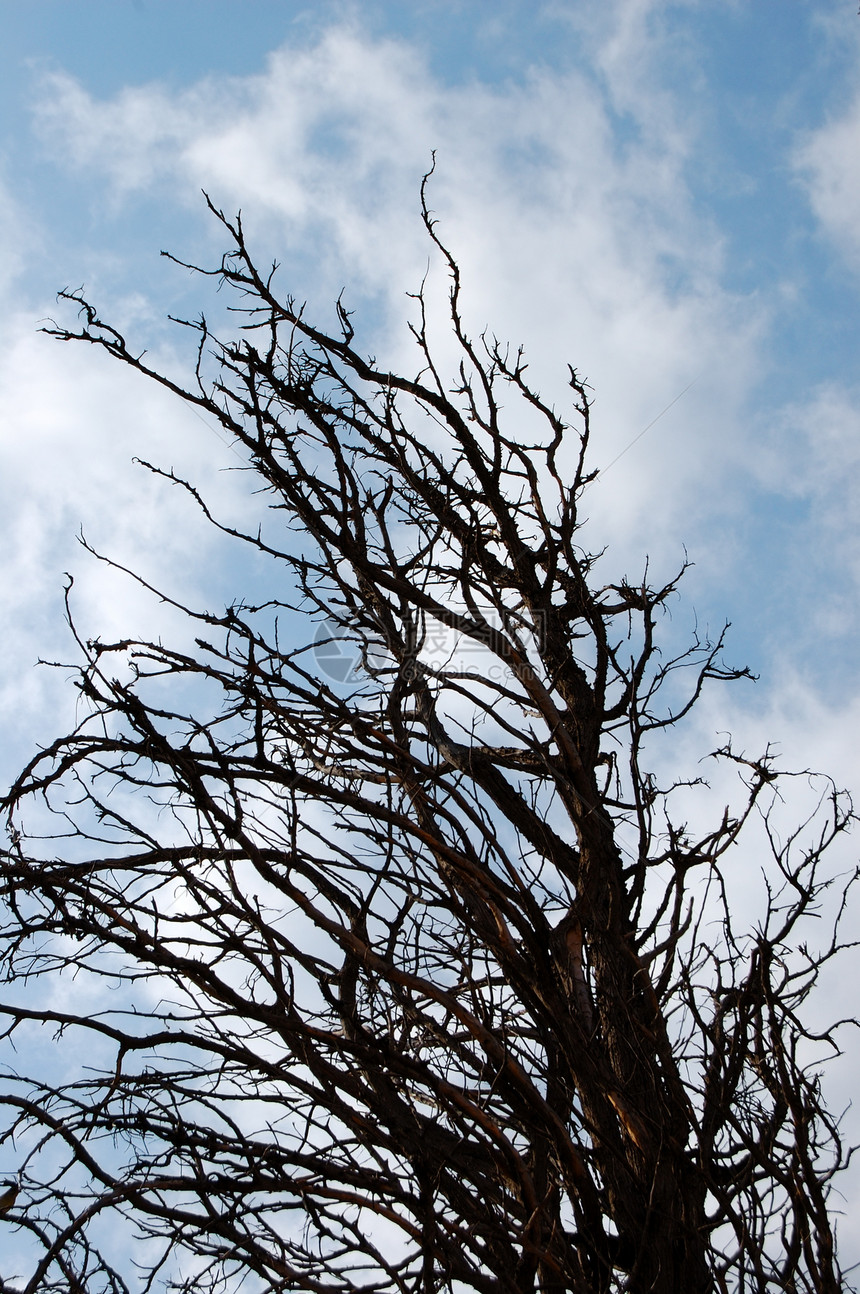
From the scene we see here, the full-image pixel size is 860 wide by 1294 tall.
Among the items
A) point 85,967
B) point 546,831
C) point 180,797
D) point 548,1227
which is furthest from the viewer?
point 546,831

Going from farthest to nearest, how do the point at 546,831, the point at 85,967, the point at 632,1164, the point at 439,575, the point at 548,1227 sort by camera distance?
1. the point at 439,575
2. the point at 546,831
3. the point at 632,1164
4. the point at 85,967
5. the point at 548,1227

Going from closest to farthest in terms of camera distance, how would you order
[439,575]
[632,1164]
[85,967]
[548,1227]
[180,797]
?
[548,1227] → [85,967] → [632,1164] → [180,797] → [439,575]

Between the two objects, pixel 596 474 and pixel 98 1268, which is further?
pixel 596 474

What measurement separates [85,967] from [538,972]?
3.84 feet

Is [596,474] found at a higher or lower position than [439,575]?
higher

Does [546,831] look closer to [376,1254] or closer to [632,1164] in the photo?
[632,1164]

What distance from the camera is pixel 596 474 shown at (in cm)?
391

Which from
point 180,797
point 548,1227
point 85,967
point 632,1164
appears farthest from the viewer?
point 180,797

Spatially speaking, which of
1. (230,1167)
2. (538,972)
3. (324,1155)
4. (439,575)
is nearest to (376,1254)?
(324,1155)

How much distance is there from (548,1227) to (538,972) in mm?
581

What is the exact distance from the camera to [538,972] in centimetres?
251

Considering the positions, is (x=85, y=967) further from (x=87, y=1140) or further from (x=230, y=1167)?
(x=230, y=1167)

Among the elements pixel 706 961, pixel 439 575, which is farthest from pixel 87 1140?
pixel 439 575

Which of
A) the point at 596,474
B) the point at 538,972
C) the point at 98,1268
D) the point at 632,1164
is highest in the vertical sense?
the point at 596,474
